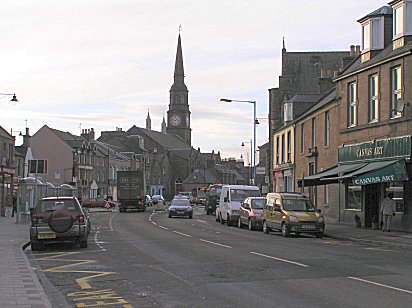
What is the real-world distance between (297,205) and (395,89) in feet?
22.3

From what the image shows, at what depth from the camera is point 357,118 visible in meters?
32.2

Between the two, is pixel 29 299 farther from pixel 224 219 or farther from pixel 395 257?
pixel 224 219

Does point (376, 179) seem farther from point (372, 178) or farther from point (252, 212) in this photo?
point (252, 212)

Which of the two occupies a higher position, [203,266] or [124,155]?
[124,155]

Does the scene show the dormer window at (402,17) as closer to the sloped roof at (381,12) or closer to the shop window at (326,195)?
the sloped roof at (381,12)

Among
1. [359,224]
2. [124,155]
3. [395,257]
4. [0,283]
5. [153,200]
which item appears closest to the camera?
[0,283]

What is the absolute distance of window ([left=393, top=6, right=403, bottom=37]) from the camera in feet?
93.7

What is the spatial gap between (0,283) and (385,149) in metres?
20.7

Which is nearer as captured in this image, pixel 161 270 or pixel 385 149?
pixel 161 270

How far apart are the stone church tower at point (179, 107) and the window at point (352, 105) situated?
128 m

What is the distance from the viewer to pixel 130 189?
59688 mm

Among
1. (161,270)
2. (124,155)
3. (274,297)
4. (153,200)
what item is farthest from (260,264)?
(124,155)

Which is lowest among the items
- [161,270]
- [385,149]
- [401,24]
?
[161,270]

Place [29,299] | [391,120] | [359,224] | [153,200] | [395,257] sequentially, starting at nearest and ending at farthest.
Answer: [29,299], [395,257], [391,120], [359,224], [153,200]
